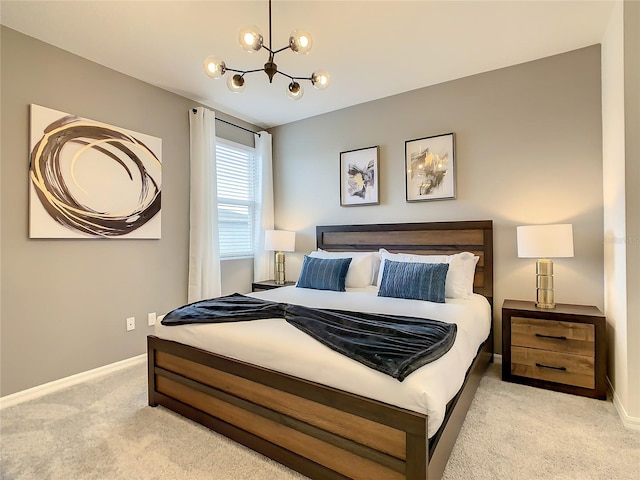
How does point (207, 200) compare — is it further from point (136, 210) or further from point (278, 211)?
point (278, 211)

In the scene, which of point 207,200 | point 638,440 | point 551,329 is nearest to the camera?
point 638,440

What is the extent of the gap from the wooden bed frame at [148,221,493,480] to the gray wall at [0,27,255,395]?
37.6 inches

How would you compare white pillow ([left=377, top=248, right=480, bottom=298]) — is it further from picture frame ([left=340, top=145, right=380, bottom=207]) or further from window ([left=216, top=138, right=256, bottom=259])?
window ([left=216, top=138, right=256, bottom=259])

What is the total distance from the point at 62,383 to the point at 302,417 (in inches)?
89.7

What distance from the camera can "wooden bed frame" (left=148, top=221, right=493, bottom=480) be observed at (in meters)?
1.36

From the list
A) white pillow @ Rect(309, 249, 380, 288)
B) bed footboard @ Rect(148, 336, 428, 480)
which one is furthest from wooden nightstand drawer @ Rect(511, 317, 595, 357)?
bed footboard @ Rect(148, 336, 428, 480)

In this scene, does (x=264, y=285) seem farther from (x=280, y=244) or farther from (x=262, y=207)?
(x=262, y=207)

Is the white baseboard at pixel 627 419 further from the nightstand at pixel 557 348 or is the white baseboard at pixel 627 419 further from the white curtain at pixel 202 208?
the white curtain at pixel 202 208

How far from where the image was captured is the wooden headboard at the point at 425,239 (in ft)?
10.3

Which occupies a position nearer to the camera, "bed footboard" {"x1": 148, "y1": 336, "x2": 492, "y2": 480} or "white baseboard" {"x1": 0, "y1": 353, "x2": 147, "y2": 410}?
"bed footboard" {"x1": 148, "y1": 336, "x2": 492, "y2": 480}

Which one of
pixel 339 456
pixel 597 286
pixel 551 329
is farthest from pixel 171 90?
pixel 597 286

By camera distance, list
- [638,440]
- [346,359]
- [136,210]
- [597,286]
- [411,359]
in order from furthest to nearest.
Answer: [136,210]
[597,286]
[638,440]
[346,359]
[411,359]

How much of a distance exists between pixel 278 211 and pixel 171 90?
194cm

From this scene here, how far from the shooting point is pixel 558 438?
1910 millimetres
